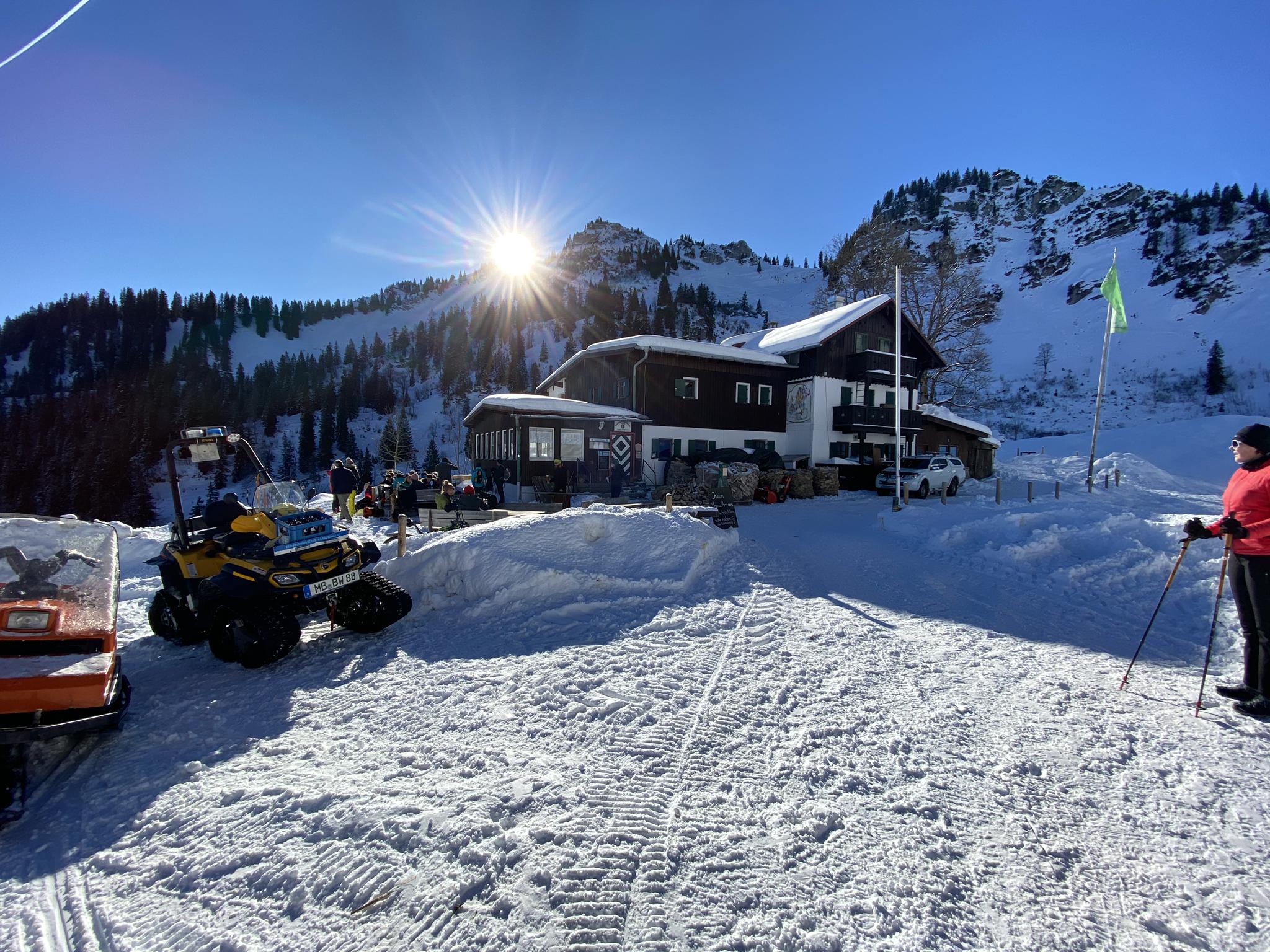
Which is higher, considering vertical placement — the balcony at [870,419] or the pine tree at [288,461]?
the balcony at [870,419]

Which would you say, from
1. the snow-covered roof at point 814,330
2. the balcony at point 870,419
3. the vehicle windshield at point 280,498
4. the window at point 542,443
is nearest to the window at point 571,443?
the window at point 542,443

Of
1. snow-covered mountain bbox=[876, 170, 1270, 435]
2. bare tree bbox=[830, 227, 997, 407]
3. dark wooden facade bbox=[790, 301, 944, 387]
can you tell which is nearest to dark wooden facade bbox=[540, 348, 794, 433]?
dark wooden facade bbox=[790, 301, 944, 387]

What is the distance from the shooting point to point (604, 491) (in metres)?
21.5

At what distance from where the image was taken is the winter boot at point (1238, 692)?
4121 mm

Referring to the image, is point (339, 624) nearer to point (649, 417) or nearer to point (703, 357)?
point (649, 417)

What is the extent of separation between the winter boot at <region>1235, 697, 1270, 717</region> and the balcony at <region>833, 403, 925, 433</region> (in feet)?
74.9

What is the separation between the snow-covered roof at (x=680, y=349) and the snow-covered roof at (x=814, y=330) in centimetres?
94

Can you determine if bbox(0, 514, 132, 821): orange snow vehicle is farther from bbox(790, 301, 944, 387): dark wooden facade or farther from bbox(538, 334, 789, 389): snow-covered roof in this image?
bbox(790, 301, 944, 387): dark wooden facade

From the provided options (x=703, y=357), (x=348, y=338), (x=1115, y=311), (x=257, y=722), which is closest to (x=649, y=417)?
(x=703, y=357)

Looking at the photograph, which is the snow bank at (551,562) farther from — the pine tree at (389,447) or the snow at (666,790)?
the pine tree at (389,447)

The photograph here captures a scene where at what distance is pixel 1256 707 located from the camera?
3.96 m

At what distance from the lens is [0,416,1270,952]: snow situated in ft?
7.43

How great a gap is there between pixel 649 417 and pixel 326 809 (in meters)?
20.8

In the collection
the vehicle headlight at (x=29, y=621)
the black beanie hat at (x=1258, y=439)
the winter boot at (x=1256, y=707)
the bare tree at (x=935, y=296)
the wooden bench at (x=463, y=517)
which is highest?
the bare tree at (x=935, y=296)
